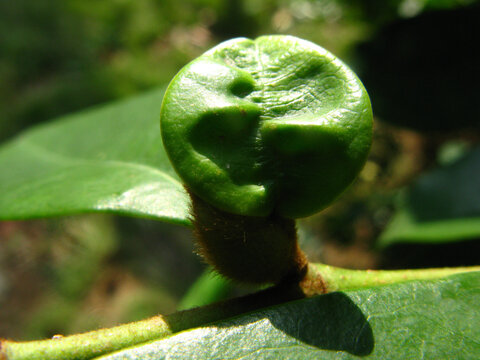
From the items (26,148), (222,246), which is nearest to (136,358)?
(222,246)

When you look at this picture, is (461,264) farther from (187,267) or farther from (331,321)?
(187,267)

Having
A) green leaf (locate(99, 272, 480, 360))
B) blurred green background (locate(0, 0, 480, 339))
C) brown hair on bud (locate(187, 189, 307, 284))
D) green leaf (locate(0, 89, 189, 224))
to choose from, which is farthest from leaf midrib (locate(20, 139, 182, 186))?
blurred green background (locate(0, 0, 480, 339))

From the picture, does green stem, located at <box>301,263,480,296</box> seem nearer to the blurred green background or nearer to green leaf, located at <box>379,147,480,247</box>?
green leaf, located at <box>379,147,480,247</box>

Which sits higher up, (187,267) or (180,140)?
(180,140)

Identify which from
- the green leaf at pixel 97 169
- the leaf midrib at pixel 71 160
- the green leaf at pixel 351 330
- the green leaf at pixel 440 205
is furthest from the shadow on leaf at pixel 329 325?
the green leaf at pixel 440 205

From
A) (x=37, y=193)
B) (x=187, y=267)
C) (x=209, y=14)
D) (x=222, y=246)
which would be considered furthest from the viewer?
(x=209, y=14)

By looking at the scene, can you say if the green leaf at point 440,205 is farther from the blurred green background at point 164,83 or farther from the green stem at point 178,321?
the green stem at point 178,321

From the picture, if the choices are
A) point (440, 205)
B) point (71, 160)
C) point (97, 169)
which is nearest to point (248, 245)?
point (97, 169)
